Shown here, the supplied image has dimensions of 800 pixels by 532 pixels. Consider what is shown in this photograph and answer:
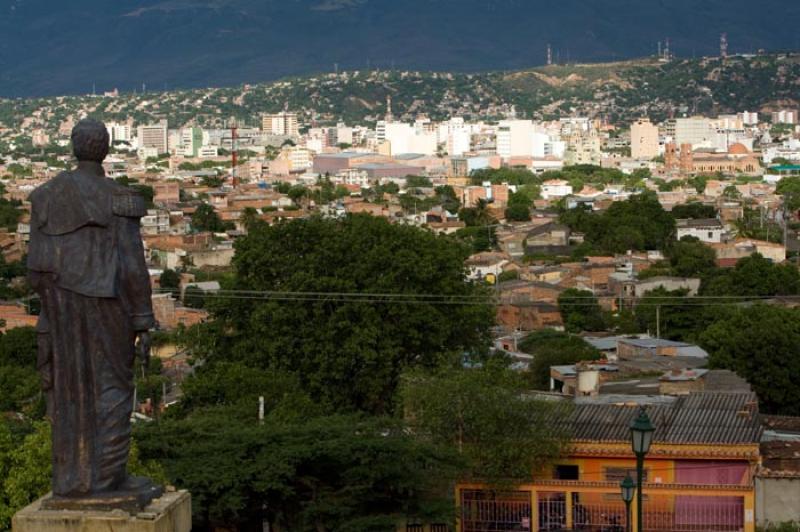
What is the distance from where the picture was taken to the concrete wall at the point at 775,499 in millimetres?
16766

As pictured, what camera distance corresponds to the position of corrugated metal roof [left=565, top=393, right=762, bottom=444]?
16.8 meters

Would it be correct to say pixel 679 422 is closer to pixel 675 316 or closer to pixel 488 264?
pixel 675 316

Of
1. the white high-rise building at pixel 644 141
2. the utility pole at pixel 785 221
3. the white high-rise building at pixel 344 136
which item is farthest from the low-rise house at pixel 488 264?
the white high-rise building at pixel 344 136

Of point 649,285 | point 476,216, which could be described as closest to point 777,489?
point 649,285

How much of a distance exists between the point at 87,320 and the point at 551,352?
25382 mm

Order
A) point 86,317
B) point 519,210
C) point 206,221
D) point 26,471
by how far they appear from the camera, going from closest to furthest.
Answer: point 86,317 < point 26,471 < point 206,221 < point 519,210

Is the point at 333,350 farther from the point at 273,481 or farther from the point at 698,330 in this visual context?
the point at 698,330

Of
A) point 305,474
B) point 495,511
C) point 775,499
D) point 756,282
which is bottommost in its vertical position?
point 756,282

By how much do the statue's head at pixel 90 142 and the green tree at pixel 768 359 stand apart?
20732mm

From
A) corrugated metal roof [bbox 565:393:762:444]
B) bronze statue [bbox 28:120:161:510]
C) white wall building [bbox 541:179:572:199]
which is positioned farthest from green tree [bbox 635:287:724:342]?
white wall building [bbox 541:179:572:199]

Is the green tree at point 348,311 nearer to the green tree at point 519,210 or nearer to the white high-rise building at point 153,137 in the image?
the green tree at point 519,210

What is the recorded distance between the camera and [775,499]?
55.1 feet

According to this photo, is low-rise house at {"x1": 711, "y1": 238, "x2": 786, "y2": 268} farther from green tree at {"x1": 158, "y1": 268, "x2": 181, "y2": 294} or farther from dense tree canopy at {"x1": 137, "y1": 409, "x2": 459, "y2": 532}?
dense tree canopy at {"x1": 137, "y1": 409, "x2": 459, "y2": 532}

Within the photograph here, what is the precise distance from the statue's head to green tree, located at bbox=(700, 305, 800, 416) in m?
20.7
